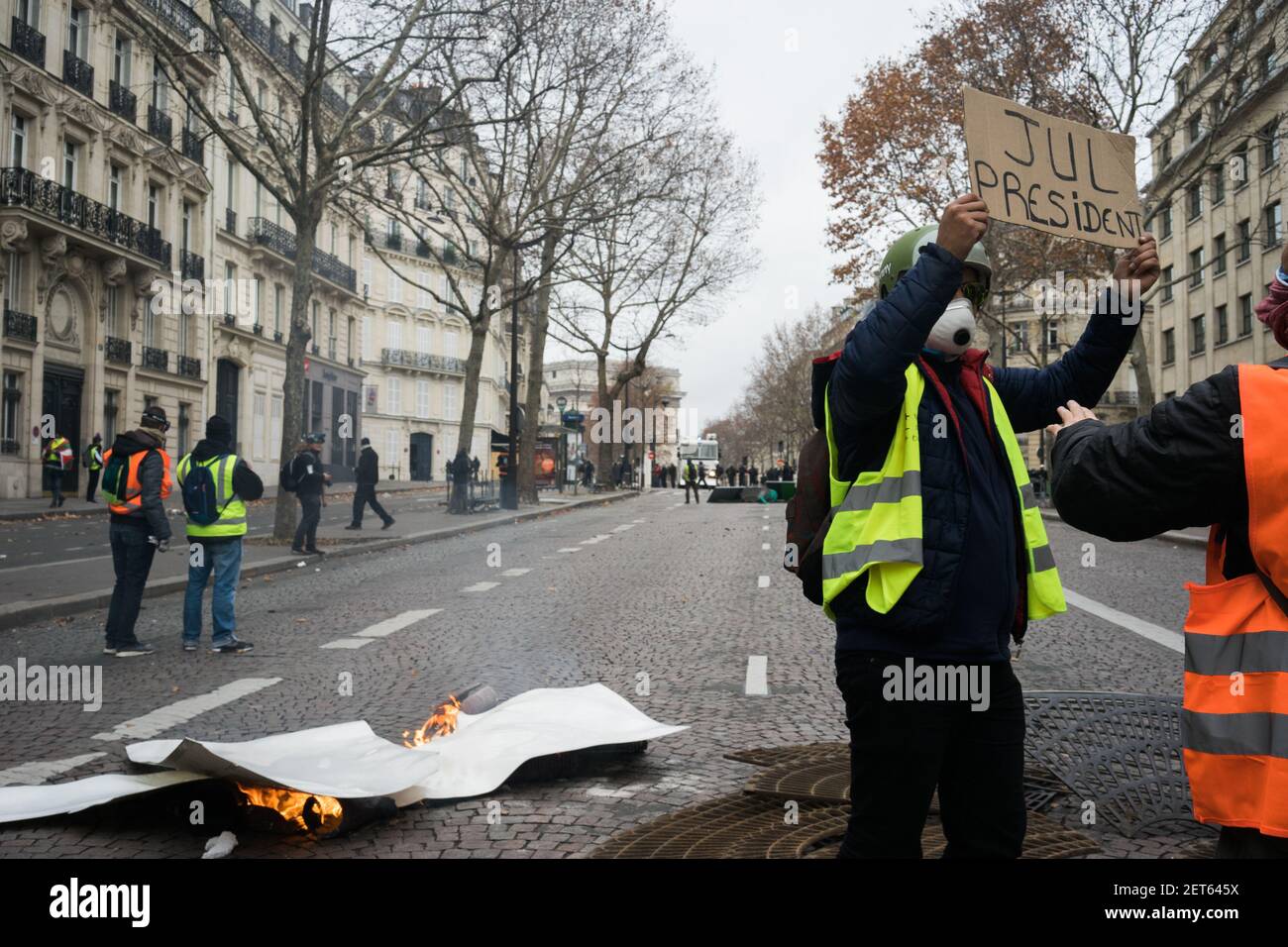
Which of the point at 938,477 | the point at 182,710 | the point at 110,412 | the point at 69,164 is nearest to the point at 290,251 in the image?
the point at 110,412

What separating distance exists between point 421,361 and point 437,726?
231 feet

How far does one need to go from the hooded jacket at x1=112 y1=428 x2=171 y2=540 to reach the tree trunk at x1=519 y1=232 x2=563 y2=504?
24289 millimetres

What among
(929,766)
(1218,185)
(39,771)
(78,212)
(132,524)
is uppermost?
(1218,185)

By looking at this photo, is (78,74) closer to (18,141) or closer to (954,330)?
(18,141)

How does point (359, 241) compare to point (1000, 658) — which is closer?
point (1000, 658)

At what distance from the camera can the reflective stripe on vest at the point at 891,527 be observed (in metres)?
2.44

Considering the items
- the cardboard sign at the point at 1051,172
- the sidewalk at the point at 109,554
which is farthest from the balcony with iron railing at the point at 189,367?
the cardboard sign at the point at 1051,172

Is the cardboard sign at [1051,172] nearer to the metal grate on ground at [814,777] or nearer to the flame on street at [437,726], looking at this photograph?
the metal grate on ground at [814,777]

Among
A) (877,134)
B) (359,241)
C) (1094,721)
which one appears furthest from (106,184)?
(1094,721)

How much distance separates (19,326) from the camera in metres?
29.9
